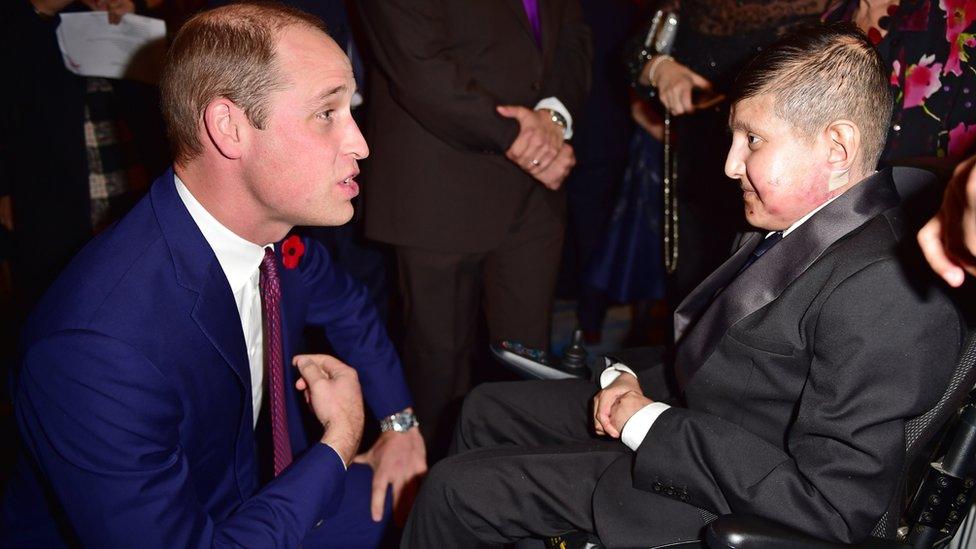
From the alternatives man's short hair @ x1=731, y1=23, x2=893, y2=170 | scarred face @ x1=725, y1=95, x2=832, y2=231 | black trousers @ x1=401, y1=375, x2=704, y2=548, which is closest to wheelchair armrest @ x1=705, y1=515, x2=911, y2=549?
black trousers @ x1=401, y1=375, x2=704, y2=548

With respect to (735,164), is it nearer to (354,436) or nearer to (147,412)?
(354,436)

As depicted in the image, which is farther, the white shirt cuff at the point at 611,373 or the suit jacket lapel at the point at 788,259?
the white shirt cuff at the point at 611,373

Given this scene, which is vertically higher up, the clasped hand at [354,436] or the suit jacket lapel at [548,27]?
the suit jacket lapel at [548,27]

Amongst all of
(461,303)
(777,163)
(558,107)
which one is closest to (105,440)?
(777,163)

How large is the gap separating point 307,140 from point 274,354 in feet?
1.47

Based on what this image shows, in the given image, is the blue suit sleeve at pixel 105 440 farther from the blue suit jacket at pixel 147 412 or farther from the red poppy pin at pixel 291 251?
the red poppy pin at pixel 291 251

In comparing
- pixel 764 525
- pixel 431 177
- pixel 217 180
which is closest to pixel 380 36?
pixel 431 177

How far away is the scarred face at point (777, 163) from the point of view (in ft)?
4.66

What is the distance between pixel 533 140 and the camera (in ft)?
7.70

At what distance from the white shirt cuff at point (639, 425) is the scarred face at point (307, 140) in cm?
69

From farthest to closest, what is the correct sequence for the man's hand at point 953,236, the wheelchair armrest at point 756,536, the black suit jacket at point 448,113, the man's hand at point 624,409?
the black suit jacket at point 448,113 < the man's hand at point 624,409 < the wheelchair armrest at point 756,536 < the man's hand at point 953,236

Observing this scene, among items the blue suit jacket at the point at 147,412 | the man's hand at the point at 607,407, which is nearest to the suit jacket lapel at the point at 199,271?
the blue suit jacket at the point at 147,412

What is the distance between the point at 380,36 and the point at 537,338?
3.60ft

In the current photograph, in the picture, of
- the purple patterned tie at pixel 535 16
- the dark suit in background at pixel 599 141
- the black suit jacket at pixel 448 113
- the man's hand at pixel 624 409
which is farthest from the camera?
the dark suit in background at pixel 599 141
